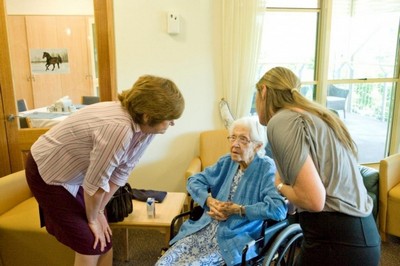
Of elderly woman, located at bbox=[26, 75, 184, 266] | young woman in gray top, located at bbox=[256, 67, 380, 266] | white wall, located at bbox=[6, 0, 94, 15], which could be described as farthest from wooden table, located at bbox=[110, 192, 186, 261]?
white wall, located at bbox=[6, 0, 94, 15]

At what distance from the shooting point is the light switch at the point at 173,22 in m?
2.88

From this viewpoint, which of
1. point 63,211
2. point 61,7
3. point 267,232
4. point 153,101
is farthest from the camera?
point 61,7

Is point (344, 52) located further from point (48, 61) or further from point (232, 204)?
point (48, 61)

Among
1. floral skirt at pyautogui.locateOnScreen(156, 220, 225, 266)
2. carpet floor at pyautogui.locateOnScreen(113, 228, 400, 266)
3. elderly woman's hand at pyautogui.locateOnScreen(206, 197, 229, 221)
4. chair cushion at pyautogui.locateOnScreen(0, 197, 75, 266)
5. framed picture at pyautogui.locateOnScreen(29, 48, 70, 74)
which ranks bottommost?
carpet floor at pyautogui.locateOnScreen(113, 228, 400, 266)

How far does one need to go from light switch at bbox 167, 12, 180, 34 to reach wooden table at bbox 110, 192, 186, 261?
4.60 ft

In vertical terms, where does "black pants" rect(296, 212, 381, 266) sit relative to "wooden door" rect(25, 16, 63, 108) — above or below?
below

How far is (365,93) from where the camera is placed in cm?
372

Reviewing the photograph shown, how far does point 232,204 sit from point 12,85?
2.14m

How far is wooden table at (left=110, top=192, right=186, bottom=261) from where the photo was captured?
6.58 ft

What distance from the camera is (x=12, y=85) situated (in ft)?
9.27

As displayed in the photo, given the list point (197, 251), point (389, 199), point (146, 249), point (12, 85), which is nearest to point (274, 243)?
point (197, 251)

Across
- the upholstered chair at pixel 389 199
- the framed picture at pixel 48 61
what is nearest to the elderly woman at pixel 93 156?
the upholstered chair at pixel 389 199

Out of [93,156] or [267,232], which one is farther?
[267,232]

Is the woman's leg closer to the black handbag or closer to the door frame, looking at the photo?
the black handbag
